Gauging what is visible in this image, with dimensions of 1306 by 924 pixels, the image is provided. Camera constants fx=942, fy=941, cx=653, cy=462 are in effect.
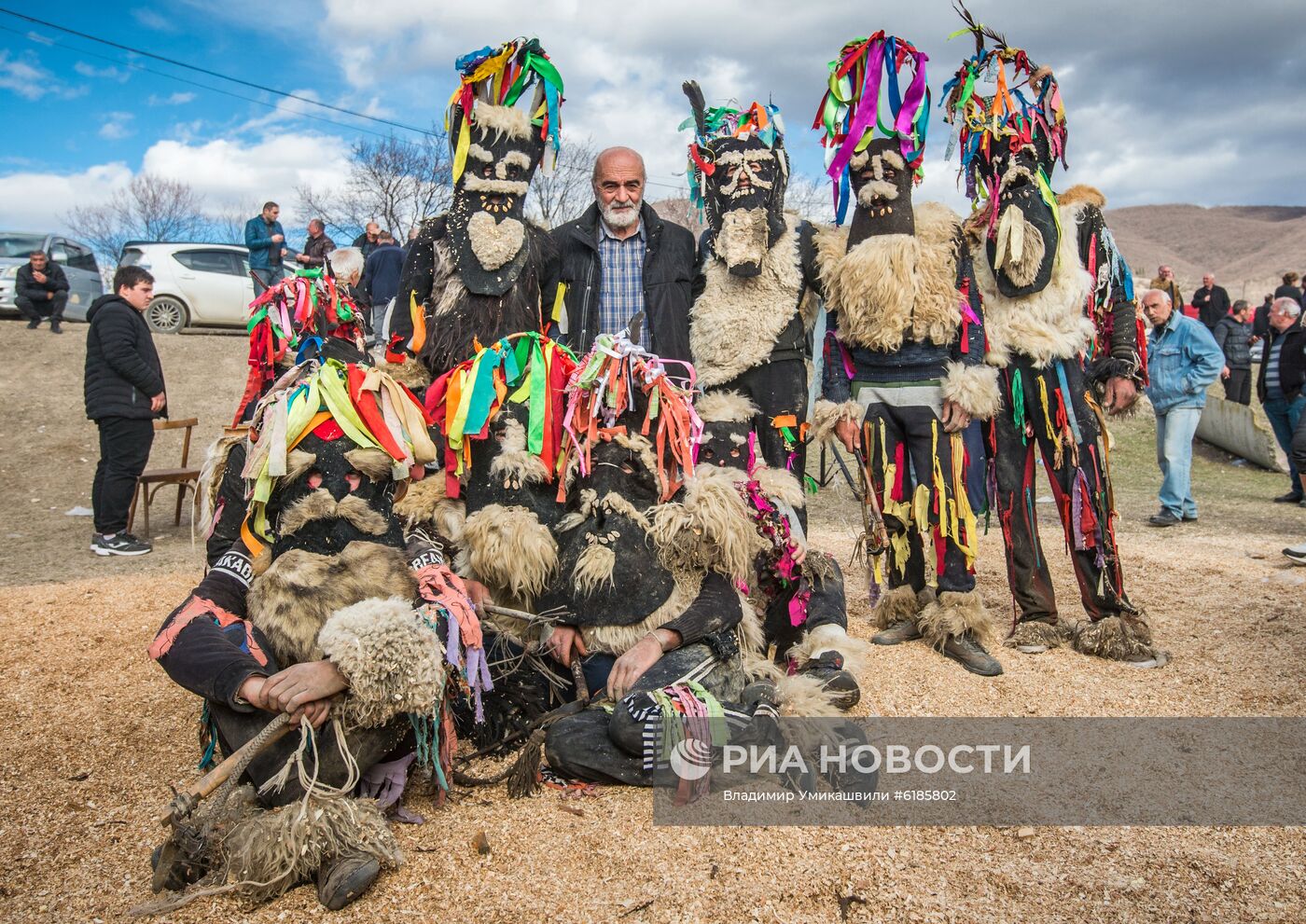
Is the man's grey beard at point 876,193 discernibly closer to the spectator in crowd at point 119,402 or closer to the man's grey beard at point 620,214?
the man's grey beard at point 620,214

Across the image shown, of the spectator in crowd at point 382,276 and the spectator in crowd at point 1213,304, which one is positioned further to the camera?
the spectator in crowd at point 1213,304

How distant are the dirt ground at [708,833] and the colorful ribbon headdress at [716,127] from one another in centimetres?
213

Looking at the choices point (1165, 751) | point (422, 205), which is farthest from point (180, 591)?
point (422, 205)

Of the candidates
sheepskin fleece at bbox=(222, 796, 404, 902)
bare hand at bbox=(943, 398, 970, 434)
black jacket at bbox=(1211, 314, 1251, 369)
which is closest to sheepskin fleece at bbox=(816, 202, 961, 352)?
bare hand at bbox=(943, 398, 970, 434)

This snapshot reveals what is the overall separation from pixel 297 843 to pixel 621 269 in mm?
2563

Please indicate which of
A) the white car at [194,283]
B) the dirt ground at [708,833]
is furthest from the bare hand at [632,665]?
the white car at [194,283]

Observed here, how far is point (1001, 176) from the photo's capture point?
3881mm

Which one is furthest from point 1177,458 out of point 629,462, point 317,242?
point 317,242

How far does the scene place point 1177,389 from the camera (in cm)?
710

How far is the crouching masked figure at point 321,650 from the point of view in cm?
211

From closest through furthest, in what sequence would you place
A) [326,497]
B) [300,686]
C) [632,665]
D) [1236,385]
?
[300,686] < [326,497] < [632,665] < [1236,385]

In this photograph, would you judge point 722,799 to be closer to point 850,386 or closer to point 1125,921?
point 1125,921

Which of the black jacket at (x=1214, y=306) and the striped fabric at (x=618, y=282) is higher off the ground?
the black jacket at (x=1214, y=306)

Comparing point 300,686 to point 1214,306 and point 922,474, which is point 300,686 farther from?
point 1214,306
